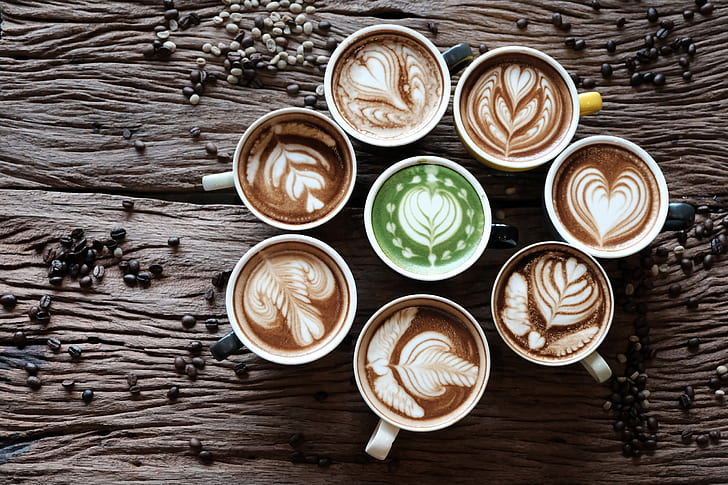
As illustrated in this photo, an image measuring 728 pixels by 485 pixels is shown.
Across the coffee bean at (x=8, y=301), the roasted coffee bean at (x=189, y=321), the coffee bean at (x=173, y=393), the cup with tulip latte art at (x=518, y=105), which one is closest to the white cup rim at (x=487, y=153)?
the cup with tulip latte art at (x=518, y=105)

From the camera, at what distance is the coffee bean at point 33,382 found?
1.93 meters

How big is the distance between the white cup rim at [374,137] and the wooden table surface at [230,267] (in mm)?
136

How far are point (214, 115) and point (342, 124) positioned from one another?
440mm

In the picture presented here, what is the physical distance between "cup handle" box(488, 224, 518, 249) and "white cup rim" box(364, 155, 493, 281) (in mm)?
18

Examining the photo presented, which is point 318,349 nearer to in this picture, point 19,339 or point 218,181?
point 218,181

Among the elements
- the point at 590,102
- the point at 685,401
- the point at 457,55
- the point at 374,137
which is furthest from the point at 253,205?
the point at 685,401

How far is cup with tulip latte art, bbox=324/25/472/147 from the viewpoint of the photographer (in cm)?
187

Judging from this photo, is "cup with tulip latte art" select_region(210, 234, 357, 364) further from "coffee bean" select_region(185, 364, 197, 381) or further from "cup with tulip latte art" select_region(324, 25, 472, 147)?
"cup with tulip latte art" select_region(324, 25, 472, 147)

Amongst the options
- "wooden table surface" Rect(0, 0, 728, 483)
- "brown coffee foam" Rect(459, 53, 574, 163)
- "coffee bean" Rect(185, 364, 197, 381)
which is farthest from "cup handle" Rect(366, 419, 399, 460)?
"brown coffee foam" Rect(459, 53, 574, 163)

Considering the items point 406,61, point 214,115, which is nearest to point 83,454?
point 214,115

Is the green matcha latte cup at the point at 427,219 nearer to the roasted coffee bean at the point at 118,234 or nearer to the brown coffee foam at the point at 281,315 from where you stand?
the brown coffee foam at the point at 281,315

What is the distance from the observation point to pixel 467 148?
6.22ft

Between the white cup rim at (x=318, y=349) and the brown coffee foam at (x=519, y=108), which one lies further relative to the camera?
the brown coffee foam at (x=519, y=108)

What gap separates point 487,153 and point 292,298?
2.31 ft
